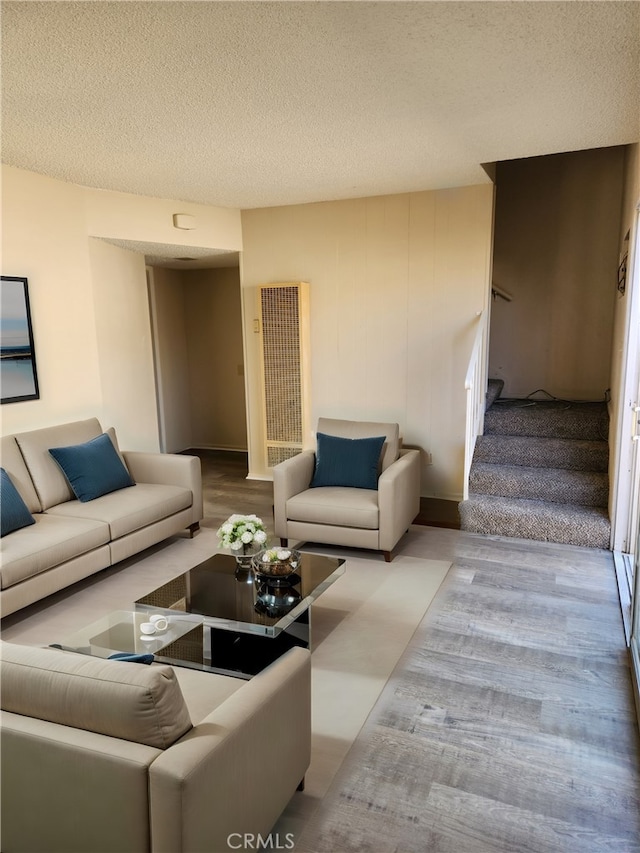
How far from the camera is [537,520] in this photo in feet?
14.3

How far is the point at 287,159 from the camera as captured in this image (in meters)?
3.88

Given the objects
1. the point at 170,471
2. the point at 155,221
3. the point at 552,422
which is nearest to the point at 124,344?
Result: the point at 155,221

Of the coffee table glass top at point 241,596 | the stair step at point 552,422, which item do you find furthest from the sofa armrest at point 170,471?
the stair step at point 552,422

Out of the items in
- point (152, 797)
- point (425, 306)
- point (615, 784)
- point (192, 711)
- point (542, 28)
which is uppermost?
point (542, 28)

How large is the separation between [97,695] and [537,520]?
11.7 feet

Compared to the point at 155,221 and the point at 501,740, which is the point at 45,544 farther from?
the point at 155,221

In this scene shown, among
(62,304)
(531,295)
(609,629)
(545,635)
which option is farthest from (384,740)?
(531,295)

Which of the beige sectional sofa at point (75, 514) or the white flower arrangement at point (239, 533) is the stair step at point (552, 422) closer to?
the beige sectional sofa at point (75, 514)

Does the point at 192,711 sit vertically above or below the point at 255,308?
below

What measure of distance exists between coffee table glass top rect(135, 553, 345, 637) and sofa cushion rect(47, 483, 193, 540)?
0.84 m

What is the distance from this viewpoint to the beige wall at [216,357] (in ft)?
24.0

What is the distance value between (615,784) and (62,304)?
14.1ft

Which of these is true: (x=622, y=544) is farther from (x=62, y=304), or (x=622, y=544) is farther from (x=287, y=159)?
(x=62, y=304)

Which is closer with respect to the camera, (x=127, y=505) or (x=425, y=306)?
(x=127, y=505)
